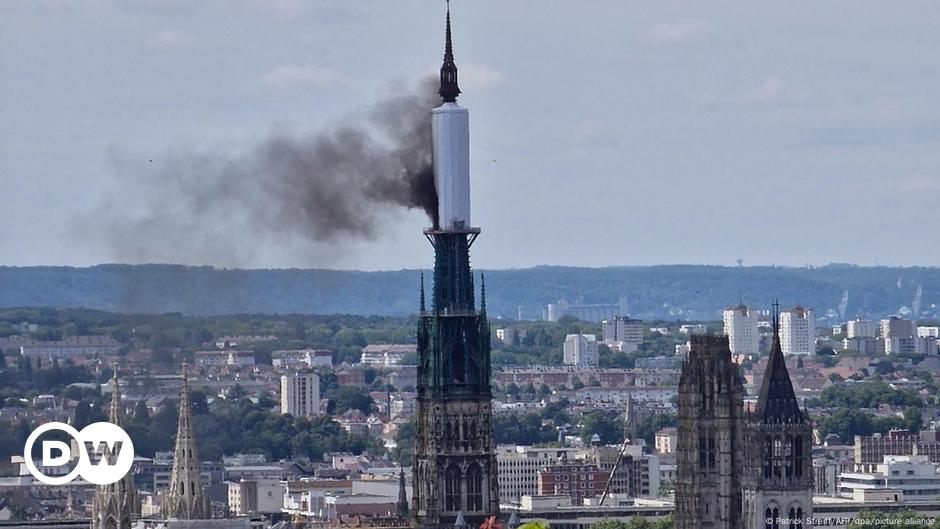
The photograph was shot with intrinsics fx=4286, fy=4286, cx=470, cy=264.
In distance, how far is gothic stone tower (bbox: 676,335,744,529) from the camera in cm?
10175

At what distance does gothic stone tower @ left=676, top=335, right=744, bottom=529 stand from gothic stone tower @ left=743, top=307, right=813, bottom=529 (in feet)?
1.22

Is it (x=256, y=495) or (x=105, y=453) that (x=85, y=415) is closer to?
(x=256, y=495)

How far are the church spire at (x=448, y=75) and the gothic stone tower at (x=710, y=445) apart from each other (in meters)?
10.0

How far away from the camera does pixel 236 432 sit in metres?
197

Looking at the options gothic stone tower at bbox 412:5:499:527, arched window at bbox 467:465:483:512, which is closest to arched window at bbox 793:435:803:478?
gothic stone tower at bbox 412:5:499:527

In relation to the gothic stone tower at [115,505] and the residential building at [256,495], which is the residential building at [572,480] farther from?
the gothic stone tower at [115,505]

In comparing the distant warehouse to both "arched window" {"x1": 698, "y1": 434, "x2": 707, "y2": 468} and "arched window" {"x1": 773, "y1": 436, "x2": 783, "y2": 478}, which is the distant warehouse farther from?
"arched window" {"x1": 698, "y1": 434, "x2": 707, "y2": 468}

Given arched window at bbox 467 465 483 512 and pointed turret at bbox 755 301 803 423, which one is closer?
arched window at bbox 467 465 483 512

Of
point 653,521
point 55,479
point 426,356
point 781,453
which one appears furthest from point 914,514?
point 426,356

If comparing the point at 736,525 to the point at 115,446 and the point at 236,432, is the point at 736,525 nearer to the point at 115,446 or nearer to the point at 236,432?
the point at 115,446

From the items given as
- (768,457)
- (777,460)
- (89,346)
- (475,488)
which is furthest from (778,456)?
(89,346)

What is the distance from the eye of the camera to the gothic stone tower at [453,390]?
311ft

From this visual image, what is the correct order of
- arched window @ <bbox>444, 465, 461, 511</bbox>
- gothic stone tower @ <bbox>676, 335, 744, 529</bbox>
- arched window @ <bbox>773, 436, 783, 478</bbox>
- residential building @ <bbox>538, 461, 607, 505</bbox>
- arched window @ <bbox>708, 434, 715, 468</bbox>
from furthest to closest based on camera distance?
1. residential building @ <bbox>538, 461, 607, 505</bbox>
2. arched window @ <bbox>773, 436, 783, 478</bbox>
3. arched window @ <bbox>708, 434, 715, 468</bbox>
4. gothic stone tower @ <bbox>676, 335, 744, 529</bbox>
5. arched window @ <bbox>444, 465, 461, 511</bbox>

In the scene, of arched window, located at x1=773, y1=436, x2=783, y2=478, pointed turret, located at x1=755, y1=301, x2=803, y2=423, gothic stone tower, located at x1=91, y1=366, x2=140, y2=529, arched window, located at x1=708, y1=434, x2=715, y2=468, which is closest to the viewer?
gothic stone tower, located at x1=91, y1=366, x2=140, y2=529
